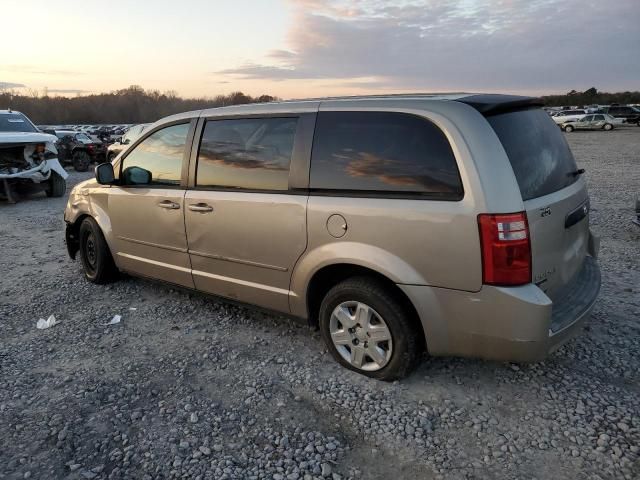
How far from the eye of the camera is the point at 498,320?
2771mm

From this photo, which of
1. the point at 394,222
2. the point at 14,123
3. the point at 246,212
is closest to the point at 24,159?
the point at 14,123

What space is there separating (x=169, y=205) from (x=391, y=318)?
2.19m

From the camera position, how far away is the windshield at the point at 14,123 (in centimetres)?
1129

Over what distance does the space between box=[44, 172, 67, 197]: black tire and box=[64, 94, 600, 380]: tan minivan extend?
8957 mm

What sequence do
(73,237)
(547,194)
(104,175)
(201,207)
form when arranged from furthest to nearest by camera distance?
(73,237) < (104,175) < (201,207) < (547,194)

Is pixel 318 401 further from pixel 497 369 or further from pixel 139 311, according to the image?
pixel 139 311

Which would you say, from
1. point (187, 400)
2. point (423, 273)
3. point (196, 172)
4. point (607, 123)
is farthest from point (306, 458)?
point (607, 123)

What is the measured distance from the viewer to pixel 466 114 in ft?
9.37

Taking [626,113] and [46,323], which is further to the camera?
[626,113]

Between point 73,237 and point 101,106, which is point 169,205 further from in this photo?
point 101,106

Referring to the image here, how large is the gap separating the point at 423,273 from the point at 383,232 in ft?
1.11

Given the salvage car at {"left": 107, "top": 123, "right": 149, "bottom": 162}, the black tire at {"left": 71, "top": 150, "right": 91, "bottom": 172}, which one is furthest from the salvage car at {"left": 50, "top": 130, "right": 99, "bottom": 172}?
the salvage car at {"left": 107, "top": 123, "right": 149, "bottom": 162}

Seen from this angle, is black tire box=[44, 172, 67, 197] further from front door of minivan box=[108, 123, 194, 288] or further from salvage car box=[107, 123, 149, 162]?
front door of minivan box=[108, 123, 194, 288]

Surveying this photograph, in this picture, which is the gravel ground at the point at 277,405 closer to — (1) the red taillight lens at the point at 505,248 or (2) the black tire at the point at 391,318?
(2) the black tire at the point at 391,318
